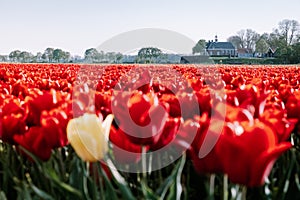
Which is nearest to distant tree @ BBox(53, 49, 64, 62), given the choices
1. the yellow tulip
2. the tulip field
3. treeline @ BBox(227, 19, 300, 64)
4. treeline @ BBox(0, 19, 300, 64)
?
treeline @ BBox(0, 19, 300, 64)

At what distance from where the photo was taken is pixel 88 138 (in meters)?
1.27

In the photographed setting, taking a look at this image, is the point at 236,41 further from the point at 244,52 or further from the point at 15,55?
the point at 15,55

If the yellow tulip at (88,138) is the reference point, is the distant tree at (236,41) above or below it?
below

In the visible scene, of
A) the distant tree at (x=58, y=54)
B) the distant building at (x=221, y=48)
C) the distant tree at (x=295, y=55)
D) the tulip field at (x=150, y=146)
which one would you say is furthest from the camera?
the distant building at (x=221, y=48)

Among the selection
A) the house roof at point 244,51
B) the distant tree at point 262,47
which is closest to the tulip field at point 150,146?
the distant tree at point 262,47

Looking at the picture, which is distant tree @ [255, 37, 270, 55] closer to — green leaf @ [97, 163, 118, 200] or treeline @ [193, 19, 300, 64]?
treeline @ [193, 19, 300, 64]

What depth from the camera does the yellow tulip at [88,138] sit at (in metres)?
1.27

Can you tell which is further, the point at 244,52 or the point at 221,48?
the point at 221,48

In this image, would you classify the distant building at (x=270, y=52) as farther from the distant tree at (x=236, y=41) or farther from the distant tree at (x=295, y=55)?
the distant tree at (x=295, y=55)

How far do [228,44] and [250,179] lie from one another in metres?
100

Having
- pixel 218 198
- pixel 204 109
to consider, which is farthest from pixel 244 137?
pixel 204 109

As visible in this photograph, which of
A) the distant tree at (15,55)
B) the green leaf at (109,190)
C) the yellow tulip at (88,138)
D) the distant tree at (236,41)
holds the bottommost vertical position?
the distant tree at (15,55)

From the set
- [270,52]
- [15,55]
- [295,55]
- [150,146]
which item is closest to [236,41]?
[270,52]

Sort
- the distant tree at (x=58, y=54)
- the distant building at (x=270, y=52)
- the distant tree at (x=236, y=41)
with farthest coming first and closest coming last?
the distant tree at (x=236, y=41), the distant building at (x=270, y=52), the distant tree at (x=58, y=54)
